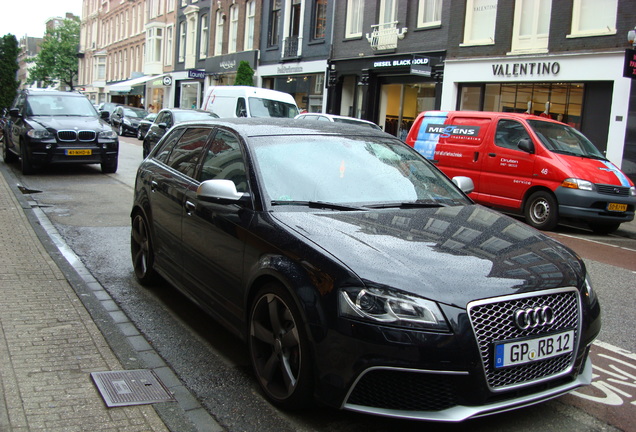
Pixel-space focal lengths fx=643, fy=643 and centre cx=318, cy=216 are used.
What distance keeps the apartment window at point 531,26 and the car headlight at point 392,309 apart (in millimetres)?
17600

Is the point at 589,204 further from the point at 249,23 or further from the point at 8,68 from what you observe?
the point at 249,23

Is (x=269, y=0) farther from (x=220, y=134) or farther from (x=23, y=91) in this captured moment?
(x=220, y=134)

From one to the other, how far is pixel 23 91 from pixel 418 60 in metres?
13.2

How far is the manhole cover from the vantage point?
143 inches

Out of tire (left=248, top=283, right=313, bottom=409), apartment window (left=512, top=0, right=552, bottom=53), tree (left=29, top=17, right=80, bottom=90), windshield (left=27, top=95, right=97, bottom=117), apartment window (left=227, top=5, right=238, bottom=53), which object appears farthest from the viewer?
tree (left=29, top=17, right=80, bottom=90)

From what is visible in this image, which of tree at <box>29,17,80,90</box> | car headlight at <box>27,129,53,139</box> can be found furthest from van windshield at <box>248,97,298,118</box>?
tree at <box>29,17,80,90</box>

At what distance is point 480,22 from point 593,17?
437 cm

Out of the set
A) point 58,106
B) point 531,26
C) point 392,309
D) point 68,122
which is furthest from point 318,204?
point 531,26

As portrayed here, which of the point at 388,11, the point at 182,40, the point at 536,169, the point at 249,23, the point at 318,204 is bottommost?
the point at 318,204

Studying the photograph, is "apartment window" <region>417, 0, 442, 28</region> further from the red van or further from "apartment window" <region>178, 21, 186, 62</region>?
"apartment window" <region>178, 21, 186, 62</region>

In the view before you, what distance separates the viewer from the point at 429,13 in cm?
2328

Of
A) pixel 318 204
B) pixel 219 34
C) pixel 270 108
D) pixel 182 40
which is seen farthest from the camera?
pixel 182 40

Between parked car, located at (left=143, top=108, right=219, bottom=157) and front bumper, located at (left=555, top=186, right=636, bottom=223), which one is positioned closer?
front bumper, located at (left=555, top=186, right=636, bottom=223)

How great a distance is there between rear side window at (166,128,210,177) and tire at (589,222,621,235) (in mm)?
9028
